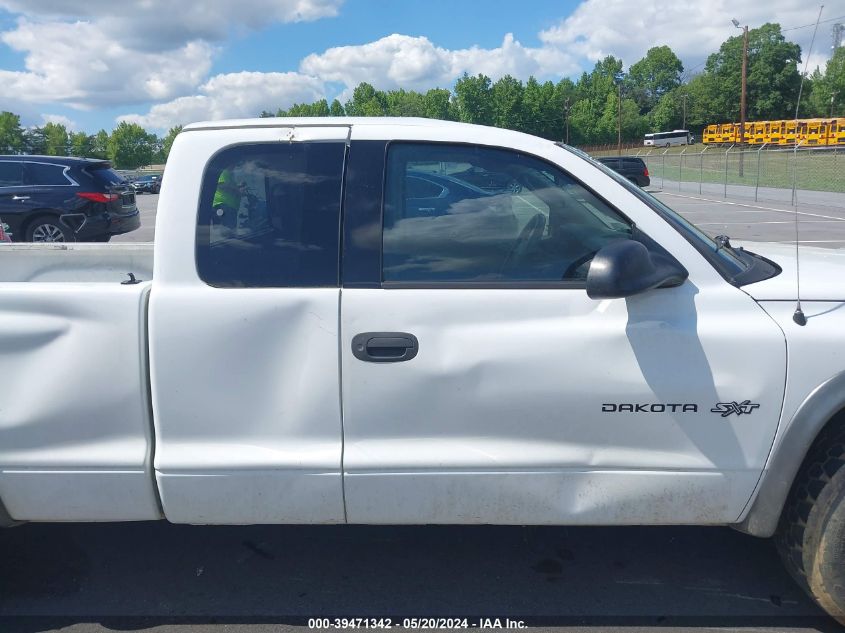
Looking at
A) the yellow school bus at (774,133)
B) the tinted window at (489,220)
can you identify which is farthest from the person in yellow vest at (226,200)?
the yellow school bus at (774,133)

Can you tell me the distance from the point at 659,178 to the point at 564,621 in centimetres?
3833

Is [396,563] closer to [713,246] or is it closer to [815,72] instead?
[713,246]

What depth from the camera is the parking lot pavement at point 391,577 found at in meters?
2.90

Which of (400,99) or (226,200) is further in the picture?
(400,99)

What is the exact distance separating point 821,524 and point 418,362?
4.98ft

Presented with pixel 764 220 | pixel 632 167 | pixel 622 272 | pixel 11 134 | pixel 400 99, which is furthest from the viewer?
pixel 11 134

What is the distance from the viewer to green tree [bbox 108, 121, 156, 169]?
92750 millimetres

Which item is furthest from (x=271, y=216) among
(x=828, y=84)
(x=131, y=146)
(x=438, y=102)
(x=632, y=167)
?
(x=131, y=146)

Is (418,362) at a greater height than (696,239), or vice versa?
(696,239)

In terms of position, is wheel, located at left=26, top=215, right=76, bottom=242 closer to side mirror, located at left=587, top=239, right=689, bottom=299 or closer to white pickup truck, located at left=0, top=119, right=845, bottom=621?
white pickup truck, located at left=0, top=119, right=845, bottom=621

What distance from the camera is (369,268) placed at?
260 centimetres

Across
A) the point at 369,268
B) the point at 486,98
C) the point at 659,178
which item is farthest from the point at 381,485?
the point at 486,98

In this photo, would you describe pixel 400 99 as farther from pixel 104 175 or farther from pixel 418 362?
pixel 418 362

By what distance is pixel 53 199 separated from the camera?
12742 mm
